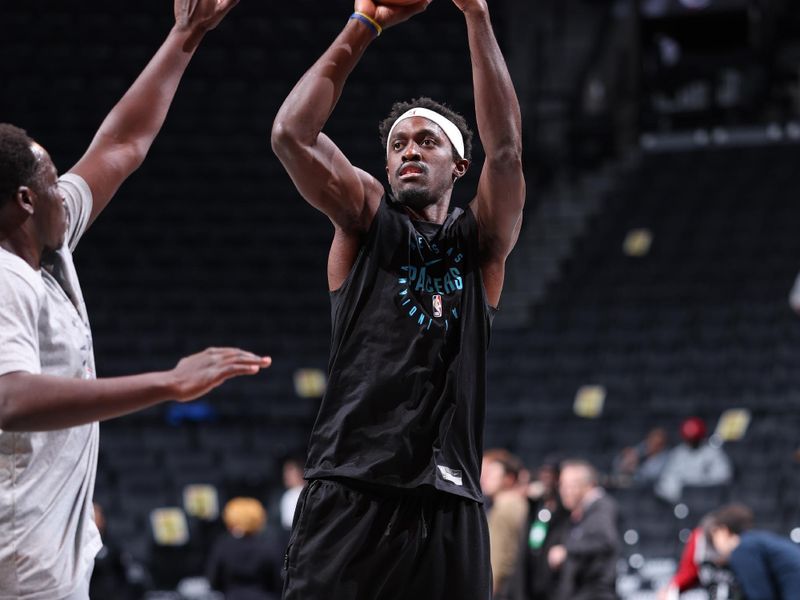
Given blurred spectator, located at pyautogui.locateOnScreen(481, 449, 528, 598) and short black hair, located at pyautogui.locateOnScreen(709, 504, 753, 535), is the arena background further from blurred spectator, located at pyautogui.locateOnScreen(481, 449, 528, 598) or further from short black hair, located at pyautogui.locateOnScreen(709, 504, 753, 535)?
short black hair, located at pyautogui.locateOnScreen(709, 504, 753, 535)

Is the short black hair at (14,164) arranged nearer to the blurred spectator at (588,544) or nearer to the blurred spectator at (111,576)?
the blurred spectator at (588,544)

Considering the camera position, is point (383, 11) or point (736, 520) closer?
point (383, 11)

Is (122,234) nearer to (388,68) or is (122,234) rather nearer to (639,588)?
(388,68)

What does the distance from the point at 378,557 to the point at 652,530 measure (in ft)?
24.9

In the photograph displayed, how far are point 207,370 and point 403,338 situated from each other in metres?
0.83

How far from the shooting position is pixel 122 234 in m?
15.4

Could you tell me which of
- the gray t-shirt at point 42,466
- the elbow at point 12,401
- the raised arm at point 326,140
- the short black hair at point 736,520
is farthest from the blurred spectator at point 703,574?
the elbow at point 12,401

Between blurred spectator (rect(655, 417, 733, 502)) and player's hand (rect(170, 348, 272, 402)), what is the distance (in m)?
8.55

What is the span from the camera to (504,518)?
848 cm

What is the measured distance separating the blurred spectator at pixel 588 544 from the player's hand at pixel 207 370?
5.55m

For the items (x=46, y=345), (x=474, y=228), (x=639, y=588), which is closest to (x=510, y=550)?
(x=639, y=588)

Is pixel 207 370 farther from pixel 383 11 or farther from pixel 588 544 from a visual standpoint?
pixel 588 544

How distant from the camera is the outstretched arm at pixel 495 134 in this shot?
138 inches

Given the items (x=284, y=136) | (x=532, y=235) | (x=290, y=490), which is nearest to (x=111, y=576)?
(x=290, y=490)
